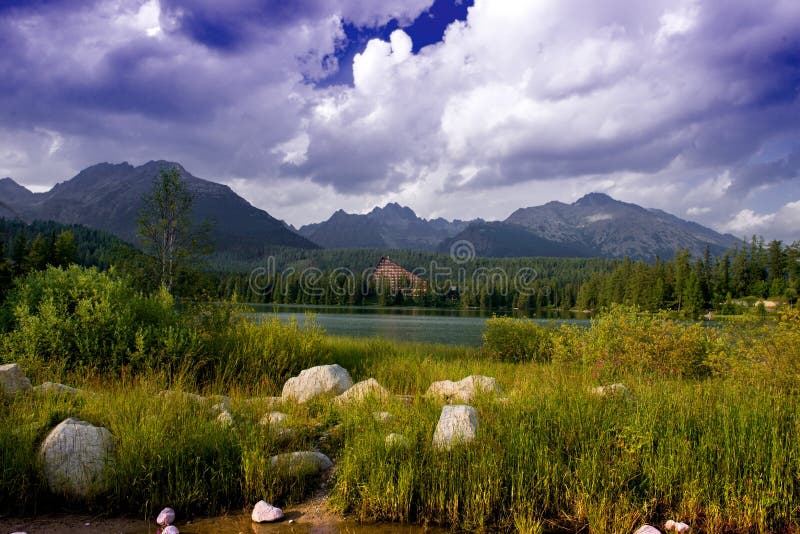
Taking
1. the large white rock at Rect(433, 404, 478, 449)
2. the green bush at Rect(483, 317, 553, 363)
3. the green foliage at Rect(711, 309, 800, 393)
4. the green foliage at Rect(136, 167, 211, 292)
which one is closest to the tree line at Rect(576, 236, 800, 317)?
the green bush at Rect(483, 317, 553, 363)

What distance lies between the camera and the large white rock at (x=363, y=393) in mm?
8109

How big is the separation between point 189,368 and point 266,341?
1.93 meters

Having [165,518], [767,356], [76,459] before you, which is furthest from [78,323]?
[767,356]

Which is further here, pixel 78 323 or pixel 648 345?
pixel 648 345

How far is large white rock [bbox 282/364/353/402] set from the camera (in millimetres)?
9157

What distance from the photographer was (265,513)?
5129mm

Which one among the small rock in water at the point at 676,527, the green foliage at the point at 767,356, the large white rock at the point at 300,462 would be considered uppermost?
the green foliage at the point at 767,356

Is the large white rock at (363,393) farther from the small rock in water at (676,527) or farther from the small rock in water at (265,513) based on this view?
the small rock in water at (676,527)

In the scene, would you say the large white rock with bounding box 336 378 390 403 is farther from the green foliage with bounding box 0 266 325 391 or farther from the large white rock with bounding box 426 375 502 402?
Result: the green foliage with bounding box 0 266 325 391

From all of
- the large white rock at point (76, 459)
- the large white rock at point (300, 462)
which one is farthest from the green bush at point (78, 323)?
the large white rock at point (300, 462)

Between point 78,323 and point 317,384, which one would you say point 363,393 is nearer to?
point 317,384

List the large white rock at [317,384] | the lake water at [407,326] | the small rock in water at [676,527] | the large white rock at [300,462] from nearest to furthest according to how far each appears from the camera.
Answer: the small rock in water at [676,527] < the large white rock at [300,462] < the large white rock at [317,384] < the lake water at [407,326]

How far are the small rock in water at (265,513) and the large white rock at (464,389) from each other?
11.7 feet

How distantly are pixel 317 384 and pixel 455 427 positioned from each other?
3.94 metres
